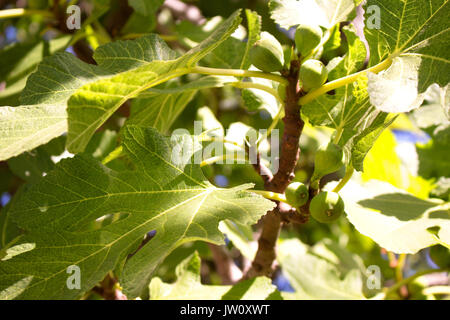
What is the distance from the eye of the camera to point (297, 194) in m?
1.12

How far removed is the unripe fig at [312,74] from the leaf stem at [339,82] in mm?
23

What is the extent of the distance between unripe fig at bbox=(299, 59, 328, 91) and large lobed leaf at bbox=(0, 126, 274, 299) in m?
0.26

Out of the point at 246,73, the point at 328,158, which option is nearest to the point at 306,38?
the point at 246,73

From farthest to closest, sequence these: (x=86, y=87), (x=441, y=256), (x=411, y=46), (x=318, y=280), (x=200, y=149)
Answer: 1. (x=318, y=280)
2. (x=441, y=256)
3. (x=200, y=149)
4. (x=411, y=46)
5. (x=86, y=87)

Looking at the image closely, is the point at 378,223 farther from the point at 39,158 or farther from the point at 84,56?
the point at 84,56

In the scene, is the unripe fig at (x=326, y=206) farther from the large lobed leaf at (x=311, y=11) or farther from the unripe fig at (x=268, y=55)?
the large lobed leaf at (x=311, y=11)

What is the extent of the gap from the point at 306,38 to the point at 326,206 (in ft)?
1.20

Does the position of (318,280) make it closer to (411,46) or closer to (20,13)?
(411,46)

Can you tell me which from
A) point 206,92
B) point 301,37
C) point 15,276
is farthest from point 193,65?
point 206,92

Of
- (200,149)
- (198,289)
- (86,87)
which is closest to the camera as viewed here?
(86,87)

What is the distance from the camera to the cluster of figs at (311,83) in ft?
3.54

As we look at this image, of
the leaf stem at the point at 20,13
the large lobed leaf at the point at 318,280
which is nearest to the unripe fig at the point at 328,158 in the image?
the large lobed leaf at the point at 318,280

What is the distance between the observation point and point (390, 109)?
0.94 metres

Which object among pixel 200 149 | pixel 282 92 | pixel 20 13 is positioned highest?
pixel 20 13
